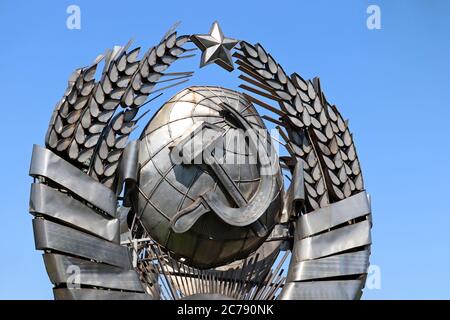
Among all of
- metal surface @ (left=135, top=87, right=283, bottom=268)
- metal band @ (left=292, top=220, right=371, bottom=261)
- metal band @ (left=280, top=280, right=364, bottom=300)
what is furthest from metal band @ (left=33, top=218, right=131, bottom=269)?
metal band @ (left=292, top=220, right=371, bottom=261)

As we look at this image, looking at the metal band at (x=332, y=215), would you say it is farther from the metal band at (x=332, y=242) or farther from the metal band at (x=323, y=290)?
the metal band at (x=323, y=290)

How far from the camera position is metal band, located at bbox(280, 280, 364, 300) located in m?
14.4

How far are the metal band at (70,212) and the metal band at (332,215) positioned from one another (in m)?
3.45

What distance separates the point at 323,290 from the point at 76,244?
4.39 m

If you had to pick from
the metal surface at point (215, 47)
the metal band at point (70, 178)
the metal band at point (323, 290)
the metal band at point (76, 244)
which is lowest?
the metal band at point (323, 290)

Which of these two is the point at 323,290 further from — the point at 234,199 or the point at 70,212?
the point at 70,212

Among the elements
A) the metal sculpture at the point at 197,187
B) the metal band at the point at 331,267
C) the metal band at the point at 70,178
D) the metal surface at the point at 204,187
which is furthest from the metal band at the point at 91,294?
the metal band at the point at 331,267

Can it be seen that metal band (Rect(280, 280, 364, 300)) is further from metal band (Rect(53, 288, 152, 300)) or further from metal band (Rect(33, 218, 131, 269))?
metal band (Rect(33, 218, 131, 269))

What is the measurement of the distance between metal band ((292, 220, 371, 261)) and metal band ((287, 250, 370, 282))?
0.12 meters

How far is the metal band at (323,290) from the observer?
14367 millimetres

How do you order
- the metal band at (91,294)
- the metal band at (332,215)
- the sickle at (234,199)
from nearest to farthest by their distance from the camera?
the metal band at (91,294) → the sickle at (234,199) → the metal band at (332,215)

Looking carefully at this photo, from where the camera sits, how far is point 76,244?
13.3 meters
